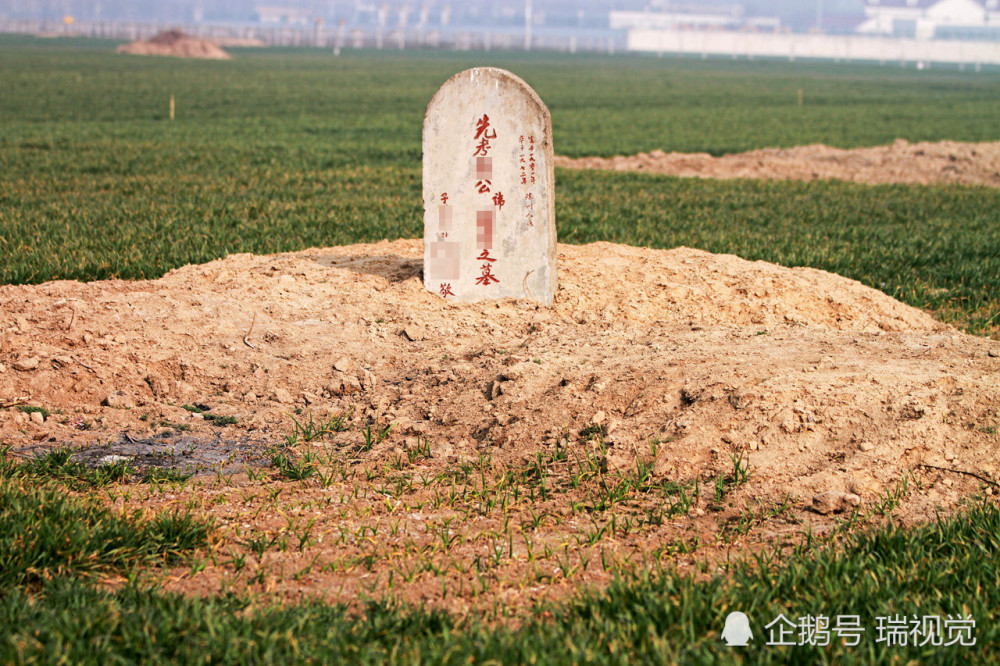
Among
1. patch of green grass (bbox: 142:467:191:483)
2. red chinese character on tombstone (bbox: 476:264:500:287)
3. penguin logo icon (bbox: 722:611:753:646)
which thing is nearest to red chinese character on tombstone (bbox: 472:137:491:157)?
red chinese character on tombstone (bbox: 476:264:500:287)

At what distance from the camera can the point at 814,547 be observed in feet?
12.6

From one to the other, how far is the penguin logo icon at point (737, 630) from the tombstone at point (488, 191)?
14.3ft

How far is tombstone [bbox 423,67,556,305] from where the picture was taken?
7215 mm

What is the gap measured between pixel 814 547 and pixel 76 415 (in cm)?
434

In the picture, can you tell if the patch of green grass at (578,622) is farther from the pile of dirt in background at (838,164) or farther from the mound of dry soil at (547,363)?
the pile of dirt in background at (838,164)

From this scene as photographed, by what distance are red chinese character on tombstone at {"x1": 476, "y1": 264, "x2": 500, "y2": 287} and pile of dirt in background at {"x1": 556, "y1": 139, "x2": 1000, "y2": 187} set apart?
13488mm

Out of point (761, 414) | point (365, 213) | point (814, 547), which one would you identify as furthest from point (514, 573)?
point (365, 213)

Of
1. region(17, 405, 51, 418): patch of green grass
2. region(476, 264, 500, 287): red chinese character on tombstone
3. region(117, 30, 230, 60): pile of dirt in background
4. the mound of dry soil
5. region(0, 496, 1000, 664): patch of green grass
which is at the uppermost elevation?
region(117, 30, 230, 60): pile of dirt in background

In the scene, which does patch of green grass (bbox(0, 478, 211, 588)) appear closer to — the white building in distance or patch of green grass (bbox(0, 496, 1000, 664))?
patch of green grass (bbox(0, 496, 1000, 664))

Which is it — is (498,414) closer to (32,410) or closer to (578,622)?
(578,622)

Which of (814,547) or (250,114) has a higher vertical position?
(250,114)

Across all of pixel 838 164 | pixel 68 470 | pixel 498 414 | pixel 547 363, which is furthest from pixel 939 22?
pixel 68 470

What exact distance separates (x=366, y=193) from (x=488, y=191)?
8.27 m

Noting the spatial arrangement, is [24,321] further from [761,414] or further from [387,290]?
[761,414]
